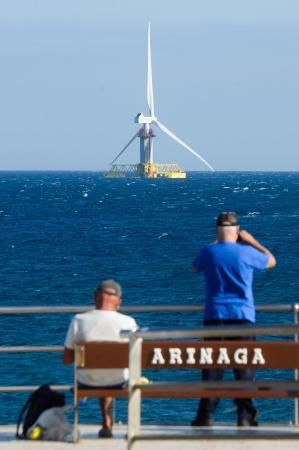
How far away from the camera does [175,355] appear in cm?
778

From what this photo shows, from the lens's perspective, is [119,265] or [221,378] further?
[119,265]

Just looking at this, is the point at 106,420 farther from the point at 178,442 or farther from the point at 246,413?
the point at 246,413

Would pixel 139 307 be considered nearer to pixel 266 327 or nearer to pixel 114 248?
pixel 266 327

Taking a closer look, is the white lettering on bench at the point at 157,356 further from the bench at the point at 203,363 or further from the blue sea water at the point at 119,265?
the blue sea water at the point at 119,265

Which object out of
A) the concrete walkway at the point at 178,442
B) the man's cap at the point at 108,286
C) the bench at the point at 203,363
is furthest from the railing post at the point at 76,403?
the man's cap at the point at 108,286

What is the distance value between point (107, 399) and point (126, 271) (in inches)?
1880

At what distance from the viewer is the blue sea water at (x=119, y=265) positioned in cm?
2725

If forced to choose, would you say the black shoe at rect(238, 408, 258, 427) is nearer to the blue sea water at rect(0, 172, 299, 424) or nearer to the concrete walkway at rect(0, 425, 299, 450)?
the concrete walkway at rect(0, 425, 299, 450)

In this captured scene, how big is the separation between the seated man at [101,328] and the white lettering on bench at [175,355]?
2.79 feet

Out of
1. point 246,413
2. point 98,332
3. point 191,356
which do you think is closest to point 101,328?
point 98,332

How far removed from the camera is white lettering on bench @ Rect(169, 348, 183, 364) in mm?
7766

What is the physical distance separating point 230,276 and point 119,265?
167 feet

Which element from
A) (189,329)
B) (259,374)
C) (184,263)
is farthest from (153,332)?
(184,263)

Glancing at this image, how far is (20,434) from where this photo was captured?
923 centimetres
